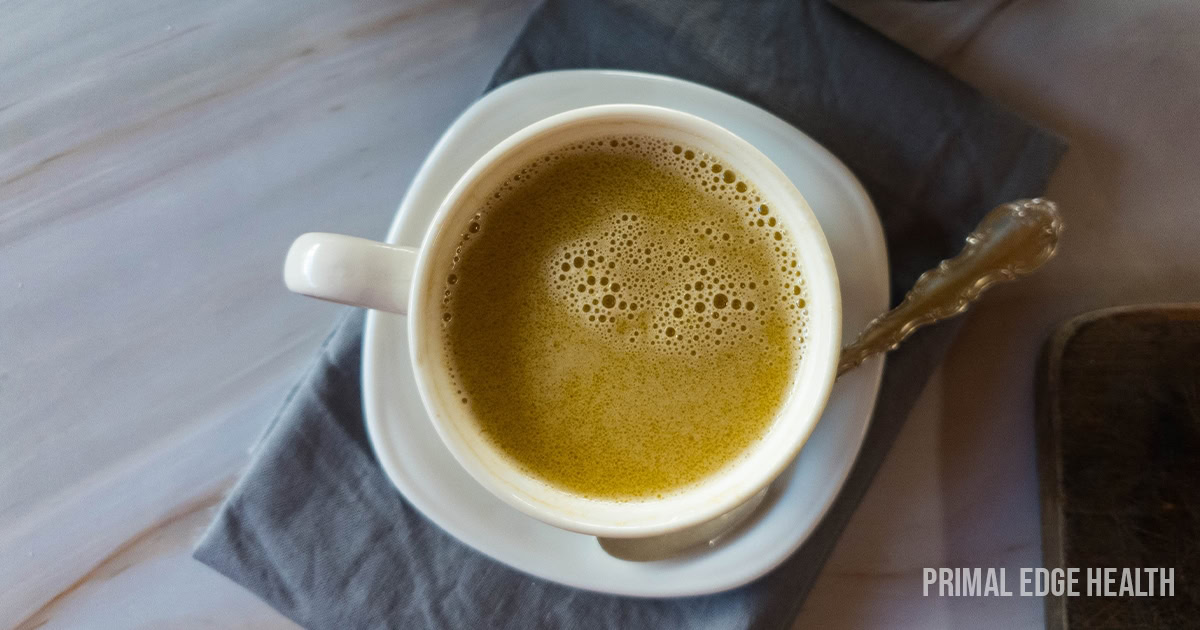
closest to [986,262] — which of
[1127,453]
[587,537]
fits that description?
[1127,453]

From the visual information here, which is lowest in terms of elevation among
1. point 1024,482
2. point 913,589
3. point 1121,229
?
point 913,589

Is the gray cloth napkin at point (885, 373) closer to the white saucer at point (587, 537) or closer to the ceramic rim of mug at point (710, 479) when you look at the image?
the white saucer at point (587, 537)

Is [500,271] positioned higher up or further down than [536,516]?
higher up

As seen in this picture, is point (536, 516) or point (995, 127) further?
point (995, 127)

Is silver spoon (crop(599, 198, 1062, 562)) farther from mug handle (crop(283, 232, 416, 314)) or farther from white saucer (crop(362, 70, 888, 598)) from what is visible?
mug handle (crop(283, 232, 416, 314))

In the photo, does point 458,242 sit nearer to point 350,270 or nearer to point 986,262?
point 350,270

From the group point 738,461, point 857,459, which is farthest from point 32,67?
point 857,459

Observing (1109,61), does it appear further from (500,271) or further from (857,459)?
(500,271)

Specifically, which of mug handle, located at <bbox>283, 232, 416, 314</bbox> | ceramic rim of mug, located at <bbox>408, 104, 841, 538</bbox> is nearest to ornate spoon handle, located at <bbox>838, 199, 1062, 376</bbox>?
ceramic rim of mug, located at <bbox>408, 104, 841, 538</bbox>
